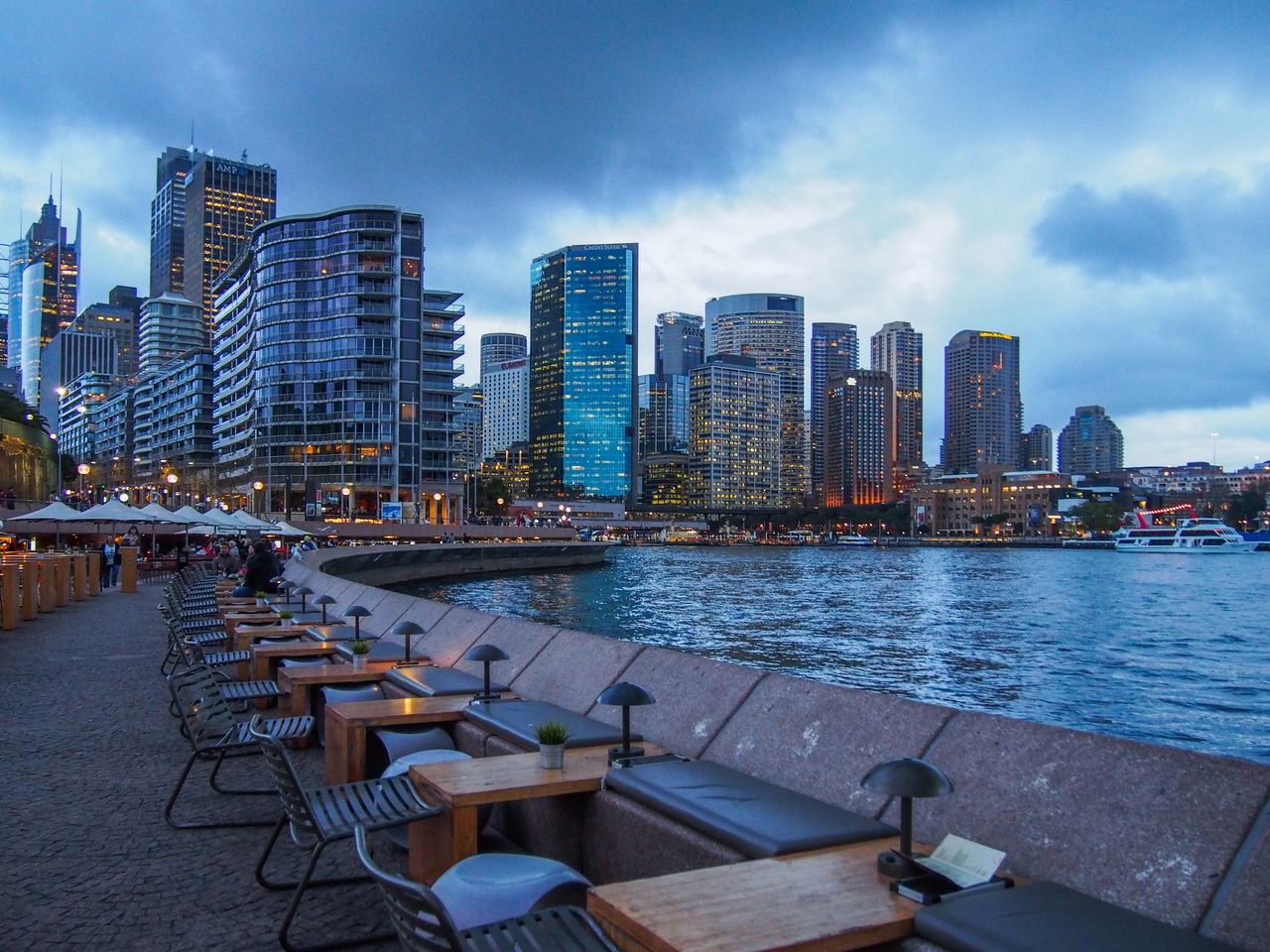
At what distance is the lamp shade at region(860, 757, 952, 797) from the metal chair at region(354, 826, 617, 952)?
121cm

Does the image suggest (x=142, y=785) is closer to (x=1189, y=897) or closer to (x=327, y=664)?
(x=327, y=664)

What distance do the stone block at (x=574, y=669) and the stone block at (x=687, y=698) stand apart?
1.20 feet

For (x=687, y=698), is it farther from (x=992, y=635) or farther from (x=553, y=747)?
(x=992, y=635)

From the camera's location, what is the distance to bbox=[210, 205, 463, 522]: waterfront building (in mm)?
110938

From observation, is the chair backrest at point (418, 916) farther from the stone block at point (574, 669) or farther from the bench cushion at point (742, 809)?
the stone block at point (574, 669)

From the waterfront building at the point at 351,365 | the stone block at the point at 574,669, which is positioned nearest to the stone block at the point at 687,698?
the stone block at the point at 574,669

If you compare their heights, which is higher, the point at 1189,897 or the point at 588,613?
the point at 1189,897

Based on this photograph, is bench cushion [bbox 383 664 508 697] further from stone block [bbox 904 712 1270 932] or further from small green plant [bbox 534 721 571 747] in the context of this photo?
stone block [bbox 904 712 1270 932]

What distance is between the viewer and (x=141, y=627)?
19.3 metres

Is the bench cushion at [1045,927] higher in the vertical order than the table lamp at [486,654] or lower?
lower

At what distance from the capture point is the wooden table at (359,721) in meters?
6.97

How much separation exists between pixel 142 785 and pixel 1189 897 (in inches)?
293

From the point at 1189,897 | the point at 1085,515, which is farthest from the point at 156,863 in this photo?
the point at 1085,515

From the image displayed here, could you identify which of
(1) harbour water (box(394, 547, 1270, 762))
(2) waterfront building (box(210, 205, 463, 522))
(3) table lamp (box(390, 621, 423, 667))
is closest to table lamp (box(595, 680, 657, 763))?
(3) table lamp (box(390, 621, 423, 667))
